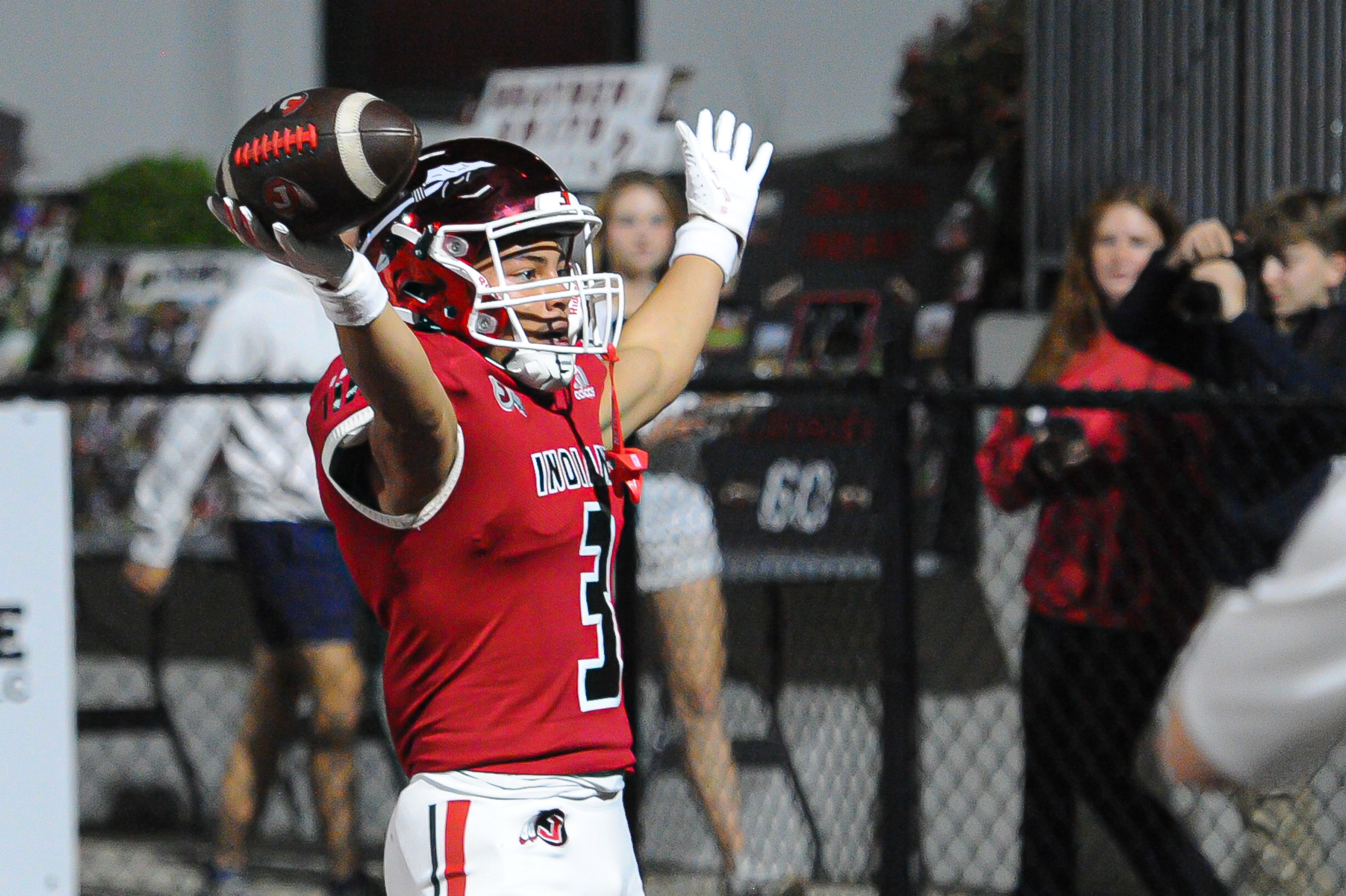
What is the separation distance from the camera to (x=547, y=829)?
2.18 m

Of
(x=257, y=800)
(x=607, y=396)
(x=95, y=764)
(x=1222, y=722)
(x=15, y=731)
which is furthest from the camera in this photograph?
(x=95, y=764)

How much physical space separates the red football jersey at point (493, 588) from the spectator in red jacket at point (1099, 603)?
1629mm

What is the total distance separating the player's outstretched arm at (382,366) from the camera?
1812 mm

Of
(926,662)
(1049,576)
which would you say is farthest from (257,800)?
(1049,576)

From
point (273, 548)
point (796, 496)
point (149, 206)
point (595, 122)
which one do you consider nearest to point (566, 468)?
point (273, 548)

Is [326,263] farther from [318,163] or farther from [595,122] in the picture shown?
[595,122]

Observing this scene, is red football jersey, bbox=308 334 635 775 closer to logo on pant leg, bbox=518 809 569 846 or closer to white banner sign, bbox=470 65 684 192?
logo on pant leg, bbox=518 809 569 846

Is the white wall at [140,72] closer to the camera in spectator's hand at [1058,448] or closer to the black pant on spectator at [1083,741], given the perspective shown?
the camera in spectator's hand at [1058,448]

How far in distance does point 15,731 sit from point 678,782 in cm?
170

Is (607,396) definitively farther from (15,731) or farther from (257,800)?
(257,800)

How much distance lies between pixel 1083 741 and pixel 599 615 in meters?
1.77

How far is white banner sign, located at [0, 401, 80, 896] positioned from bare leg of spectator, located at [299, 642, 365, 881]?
0.83 metres

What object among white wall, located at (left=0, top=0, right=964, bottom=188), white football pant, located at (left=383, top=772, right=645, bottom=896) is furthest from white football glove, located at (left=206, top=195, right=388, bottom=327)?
white wall, located at (left=0, top=0, right=964, bottom=188)

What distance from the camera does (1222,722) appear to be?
1.25m
